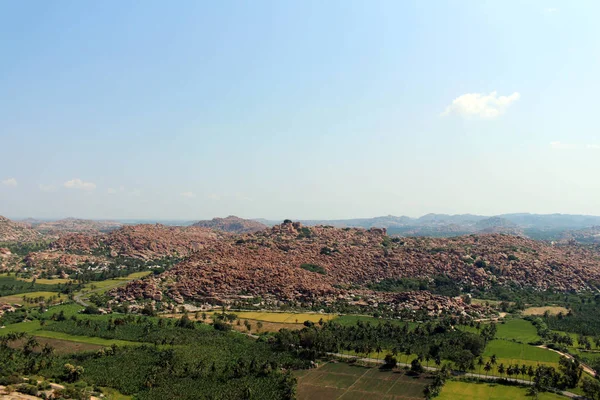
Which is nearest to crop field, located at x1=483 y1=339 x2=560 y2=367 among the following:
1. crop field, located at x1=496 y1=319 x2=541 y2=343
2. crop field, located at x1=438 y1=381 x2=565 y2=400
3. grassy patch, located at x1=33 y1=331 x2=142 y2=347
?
crop field, located at x1=496 y1=319 x2=541 y2=343

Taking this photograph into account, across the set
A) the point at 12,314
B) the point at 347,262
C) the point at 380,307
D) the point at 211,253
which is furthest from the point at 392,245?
the point at 12,314

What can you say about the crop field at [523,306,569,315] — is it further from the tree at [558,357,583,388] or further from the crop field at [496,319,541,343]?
the tree at [558,357,583,388]

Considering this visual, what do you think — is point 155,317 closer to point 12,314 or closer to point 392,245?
point 12,314

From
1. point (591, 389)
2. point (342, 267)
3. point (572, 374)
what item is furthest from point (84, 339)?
point (591, 389)

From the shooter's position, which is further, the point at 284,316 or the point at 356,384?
the point at 284,316

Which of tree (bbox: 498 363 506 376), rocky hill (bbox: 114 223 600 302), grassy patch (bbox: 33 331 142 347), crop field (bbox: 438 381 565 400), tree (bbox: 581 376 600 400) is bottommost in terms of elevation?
crop field (bbox: 438 381 565 400)

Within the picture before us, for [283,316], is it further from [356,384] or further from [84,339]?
[84,339]

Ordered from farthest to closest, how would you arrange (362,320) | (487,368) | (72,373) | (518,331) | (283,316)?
(283,316), (362,320), (518,331), (487,368), (72,373)
